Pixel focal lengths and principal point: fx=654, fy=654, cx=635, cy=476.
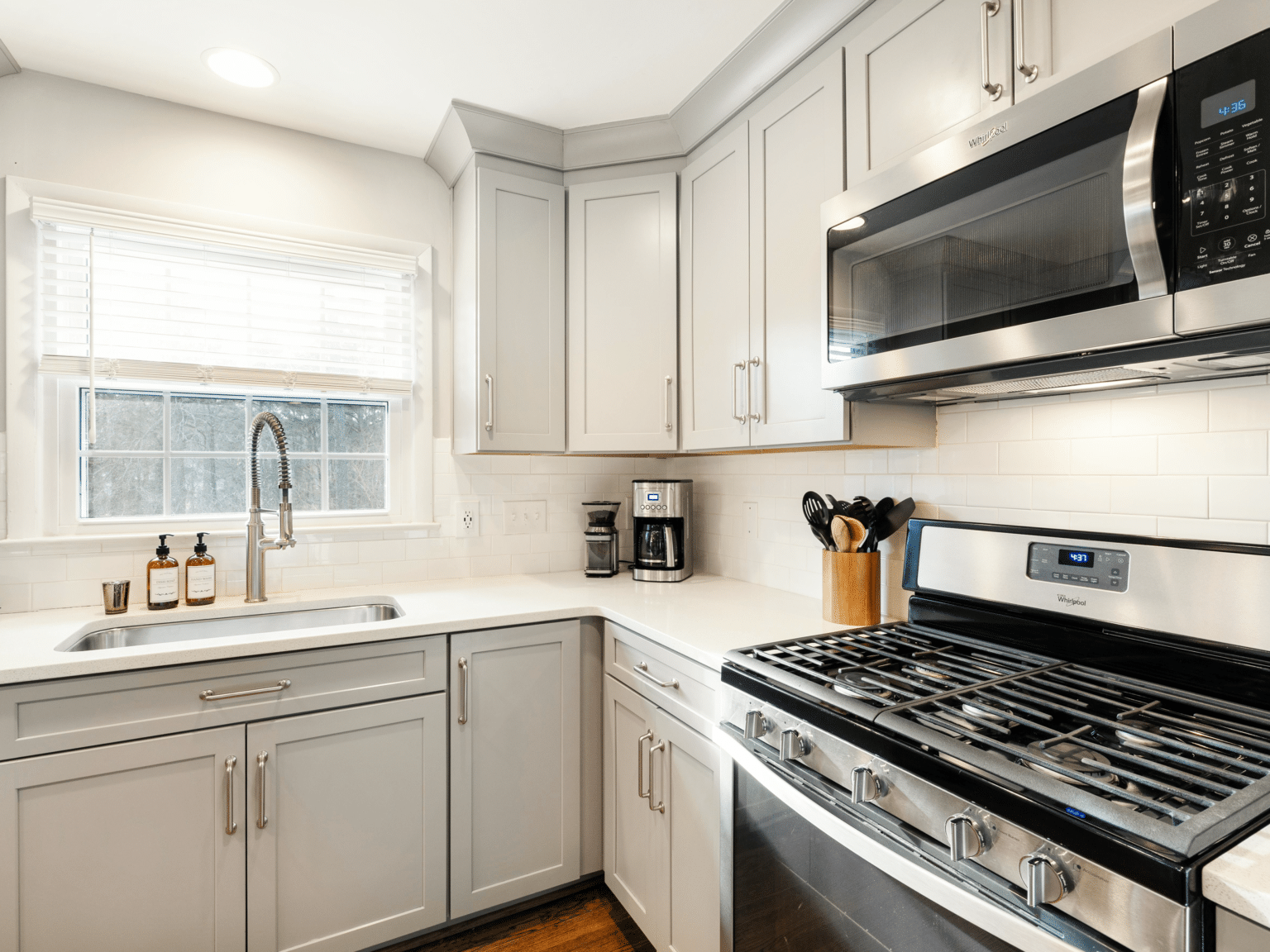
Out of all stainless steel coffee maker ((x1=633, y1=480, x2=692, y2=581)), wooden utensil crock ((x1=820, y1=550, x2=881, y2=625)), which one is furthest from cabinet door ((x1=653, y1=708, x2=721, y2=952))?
stainless steel coffee maker ((x1=633, y1=480, x2=692, y2=581))

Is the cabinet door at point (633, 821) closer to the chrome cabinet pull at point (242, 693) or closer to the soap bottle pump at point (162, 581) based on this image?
the chrome cabinet pull at point (242, 693)

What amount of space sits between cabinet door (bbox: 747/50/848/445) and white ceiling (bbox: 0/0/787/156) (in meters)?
0.25

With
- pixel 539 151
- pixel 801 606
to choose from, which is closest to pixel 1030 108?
pixel 801 606

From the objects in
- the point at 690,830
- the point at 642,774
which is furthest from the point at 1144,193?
the point at 642,774

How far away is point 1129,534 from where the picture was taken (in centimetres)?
123

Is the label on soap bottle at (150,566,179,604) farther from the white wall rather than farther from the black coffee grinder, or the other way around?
the white wall

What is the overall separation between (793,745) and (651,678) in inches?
25.1

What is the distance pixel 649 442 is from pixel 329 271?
4.19 feet

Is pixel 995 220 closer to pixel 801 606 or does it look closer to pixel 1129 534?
pixel 1129 534

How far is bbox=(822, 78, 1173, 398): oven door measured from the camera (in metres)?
0.90

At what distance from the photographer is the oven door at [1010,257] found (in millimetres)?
895

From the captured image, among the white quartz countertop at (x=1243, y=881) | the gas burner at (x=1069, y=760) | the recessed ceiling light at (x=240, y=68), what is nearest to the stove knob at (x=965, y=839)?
the gas burner at (x=1069, y=760)

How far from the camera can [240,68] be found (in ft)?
6.09

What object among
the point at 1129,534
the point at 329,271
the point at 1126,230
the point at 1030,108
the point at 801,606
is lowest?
the point at 801,606
